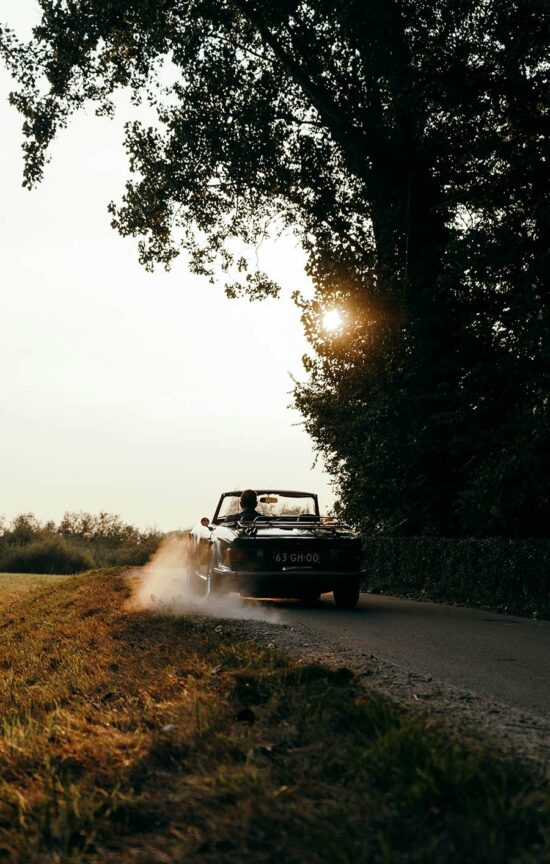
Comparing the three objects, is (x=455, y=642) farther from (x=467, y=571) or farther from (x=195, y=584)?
(x=467, y=571)

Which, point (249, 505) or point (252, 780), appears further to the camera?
point (249, 505)

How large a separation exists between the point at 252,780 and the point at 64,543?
51388 mm

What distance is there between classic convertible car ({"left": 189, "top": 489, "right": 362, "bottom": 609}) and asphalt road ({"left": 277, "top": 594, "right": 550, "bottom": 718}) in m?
0.40

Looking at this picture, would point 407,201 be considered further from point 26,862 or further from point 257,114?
point 26,862

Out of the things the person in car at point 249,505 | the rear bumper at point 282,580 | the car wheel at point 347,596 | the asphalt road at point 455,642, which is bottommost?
the asphalt road at point 455,642

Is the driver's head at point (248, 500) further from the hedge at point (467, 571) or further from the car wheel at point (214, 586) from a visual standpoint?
the hedge at point (467, 571)

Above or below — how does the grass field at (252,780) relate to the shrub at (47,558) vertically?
below

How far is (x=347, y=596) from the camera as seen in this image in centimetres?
1395

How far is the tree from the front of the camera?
15938 mm

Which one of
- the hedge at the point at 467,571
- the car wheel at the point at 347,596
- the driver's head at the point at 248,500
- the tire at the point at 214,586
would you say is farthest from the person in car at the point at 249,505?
the hedge at the point at 467,571

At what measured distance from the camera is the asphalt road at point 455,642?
6.79m

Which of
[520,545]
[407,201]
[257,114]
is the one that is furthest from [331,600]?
[257,114]

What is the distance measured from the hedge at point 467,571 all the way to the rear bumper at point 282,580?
10.9 feet

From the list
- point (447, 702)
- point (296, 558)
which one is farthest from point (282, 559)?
point (447, 702)
